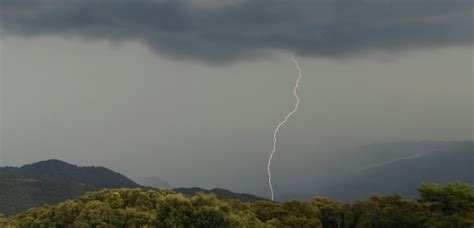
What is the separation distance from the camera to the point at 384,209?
5434 centimetres

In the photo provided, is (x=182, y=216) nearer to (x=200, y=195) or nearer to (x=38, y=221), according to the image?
(x=200, y=195)

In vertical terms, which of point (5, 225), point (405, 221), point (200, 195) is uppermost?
point (405, 221)

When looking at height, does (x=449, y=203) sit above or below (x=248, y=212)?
above

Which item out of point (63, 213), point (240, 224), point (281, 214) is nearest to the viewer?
point (240, 224)

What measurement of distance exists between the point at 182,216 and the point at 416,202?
26612mm

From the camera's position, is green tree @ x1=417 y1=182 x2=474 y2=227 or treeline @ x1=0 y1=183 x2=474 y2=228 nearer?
treeline @ x1=0 y1=183 x2=474 y2=228

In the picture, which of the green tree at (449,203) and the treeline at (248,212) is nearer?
the treeline at (248,212)

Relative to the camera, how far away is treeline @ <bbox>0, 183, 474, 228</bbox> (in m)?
41.9

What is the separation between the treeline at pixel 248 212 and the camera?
41938mm

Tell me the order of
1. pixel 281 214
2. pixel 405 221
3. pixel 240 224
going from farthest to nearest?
pixel 281 214 < pixel 405 221 < pixel 240 224

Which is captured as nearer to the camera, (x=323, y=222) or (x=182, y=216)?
(x=182, y=216)

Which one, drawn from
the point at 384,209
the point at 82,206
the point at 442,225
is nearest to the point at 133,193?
the point at 82,206

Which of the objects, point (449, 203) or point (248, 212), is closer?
point (449, 203)

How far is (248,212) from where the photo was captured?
53.6m
